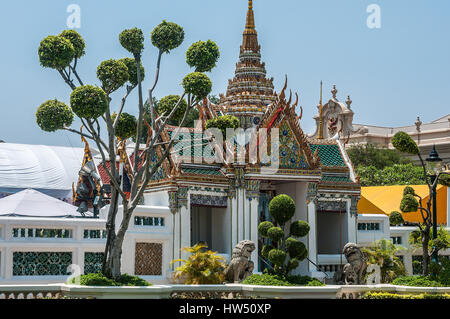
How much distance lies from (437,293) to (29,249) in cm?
1007

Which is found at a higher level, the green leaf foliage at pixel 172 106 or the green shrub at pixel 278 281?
the green leaf foliage at pixel 172 106

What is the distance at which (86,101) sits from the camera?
57.8 ft

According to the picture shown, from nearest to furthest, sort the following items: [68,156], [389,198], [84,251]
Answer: [84,251] → [389,198] → [68,156]

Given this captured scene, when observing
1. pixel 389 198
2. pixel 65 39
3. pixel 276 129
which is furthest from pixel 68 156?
pixel 65 39

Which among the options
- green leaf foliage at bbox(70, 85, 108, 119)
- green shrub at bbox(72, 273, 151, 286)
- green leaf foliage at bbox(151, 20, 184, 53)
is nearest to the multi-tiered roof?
green leaf foliage at bbox(151, 20, 184, 53)

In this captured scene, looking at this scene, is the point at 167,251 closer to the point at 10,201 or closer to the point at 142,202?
the point at 142,202

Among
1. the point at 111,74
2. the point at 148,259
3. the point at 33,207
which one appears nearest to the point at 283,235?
the point at 148,259

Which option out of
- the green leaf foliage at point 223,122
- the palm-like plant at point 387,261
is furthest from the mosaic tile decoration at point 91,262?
the palm-like plant at point 387,261

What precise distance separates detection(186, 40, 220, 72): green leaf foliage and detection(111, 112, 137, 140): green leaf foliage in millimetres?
2285

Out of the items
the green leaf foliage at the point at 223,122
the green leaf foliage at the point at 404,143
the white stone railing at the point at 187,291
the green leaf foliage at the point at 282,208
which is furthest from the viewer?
the green leaf foliage at the point at 404,143

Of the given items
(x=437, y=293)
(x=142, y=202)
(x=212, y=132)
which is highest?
(x=212, y=132)

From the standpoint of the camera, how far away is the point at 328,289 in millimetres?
18812

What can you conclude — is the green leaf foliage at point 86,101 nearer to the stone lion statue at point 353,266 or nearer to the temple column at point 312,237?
the stone lion statue at point 353,266

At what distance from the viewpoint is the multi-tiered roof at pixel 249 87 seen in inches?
1102
